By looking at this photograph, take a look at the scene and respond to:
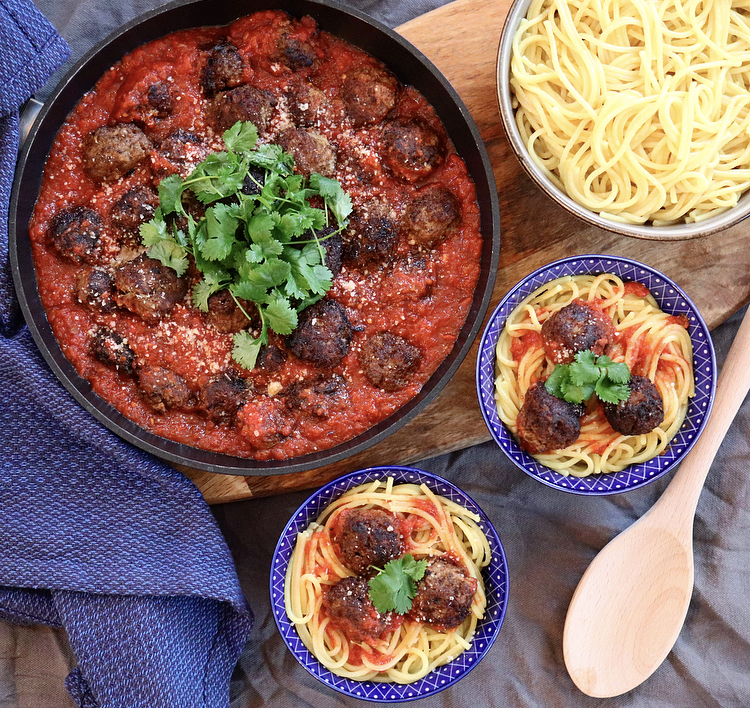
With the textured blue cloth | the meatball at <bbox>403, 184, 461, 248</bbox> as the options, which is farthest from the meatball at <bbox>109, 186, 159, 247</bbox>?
the meatball at <bbox>403, 184, 461, 248</bbox>

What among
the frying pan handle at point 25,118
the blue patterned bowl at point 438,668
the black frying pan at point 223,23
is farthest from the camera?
the frying pan handle at point 25,118

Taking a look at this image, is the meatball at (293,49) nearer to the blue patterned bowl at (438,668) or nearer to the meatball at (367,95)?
the meatball at (367,95)

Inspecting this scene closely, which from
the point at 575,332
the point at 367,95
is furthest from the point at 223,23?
the point at 575,332

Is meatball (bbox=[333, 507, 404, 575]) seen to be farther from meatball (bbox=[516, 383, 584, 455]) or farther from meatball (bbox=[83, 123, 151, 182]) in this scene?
meatball (bbox=[83, 123, 151, 182])

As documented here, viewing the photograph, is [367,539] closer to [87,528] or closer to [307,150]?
[87,528]

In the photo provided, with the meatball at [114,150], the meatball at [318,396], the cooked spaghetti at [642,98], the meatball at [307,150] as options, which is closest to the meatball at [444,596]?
the meatball at [318,396]

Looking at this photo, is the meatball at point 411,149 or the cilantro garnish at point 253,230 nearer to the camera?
the cilantro garnish at point 253,230

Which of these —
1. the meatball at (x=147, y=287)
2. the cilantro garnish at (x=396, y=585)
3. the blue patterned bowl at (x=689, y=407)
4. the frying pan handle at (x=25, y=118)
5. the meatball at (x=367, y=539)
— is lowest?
the cilantro garnish at (x=396, y=585)
